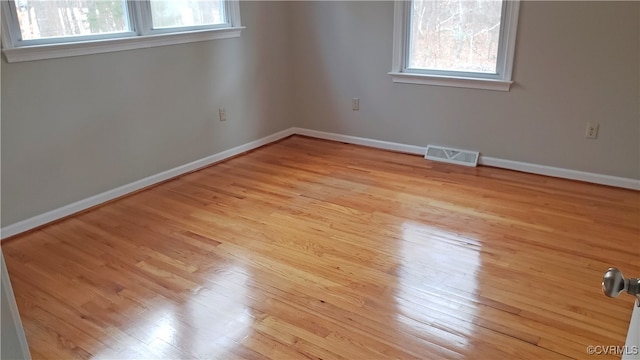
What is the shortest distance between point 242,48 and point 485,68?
6.44 ft

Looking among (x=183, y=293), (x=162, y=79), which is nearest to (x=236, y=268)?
(x=183, y=293)

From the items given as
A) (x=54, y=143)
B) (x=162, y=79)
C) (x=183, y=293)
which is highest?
(x=162, y=79)

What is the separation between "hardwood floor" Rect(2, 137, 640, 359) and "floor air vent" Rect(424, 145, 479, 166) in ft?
0.84

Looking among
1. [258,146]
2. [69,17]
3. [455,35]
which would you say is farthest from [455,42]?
[69,17]

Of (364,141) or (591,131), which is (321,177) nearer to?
(364,141)

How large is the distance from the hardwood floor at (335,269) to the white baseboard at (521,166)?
8 centimetres

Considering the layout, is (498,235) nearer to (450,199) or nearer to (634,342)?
(450,199)

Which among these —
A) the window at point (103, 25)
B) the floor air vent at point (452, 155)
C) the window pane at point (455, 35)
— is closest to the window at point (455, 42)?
the window pane at point (455, 35)

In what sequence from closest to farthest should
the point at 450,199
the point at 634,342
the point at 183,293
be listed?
the point at 634,342, the point at 183,293, the point at 450,199

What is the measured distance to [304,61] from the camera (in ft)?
15.2

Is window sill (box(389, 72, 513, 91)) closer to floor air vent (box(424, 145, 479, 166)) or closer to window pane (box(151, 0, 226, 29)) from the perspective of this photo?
floor air vent (box(424, 145, 479, 166))

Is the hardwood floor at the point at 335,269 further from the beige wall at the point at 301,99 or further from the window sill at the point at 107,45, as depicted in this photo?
the window sill at the point at 107,45

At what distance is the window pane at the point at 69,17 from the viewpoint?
9.05 feet

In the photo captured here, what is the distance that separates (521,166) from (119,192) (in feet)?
9.69
